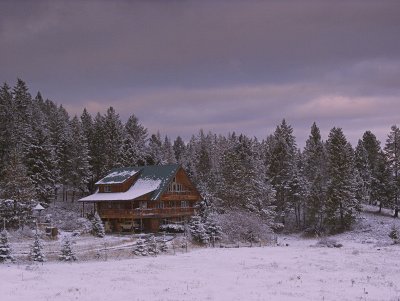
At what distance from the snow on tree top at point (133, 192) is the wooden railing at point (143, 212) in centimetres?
184

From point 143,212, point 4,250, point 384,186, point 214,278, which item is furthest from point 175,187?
point 214,278

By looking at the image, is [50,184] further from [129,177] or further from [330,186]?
[330,186]

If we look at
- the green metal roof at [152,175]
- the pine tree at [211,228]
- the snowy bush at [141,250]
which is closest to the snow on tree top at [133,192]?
the green metal roof at [152,175]

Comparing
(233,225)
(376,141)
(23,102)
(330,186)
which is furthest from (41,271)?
(376,141)

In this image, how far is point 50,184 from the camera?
71.4 metres

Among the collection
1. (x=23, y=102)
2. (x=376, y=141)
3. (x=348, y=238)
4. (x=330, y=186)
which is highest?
(x=23, y=102)

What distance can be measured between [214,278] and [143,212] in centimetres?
3626

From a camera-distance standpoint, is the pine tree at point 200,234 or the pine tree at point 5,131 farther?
the pine tree at point 5,131

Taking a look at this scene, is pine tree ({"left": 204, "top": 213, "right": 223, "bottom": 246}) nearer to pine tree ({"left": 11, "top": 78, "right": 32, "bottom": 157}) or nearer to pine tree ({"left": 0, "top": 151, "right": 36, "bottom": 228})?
pine tree ({"left": 0, "top": 151, "right": 36, "bottom": 228})

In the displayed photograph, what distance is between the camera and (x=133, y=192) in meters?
64.2

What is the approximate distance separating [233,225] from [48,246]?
24.9m

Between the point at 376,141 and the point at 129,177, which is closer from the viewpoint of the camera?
the point at 129,177

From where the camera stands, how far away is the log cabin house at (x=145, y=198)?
62.2 meters

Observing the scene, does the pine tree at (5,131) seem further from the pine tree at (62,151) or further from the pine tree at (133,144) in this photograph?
the pine tree at (133,144)
